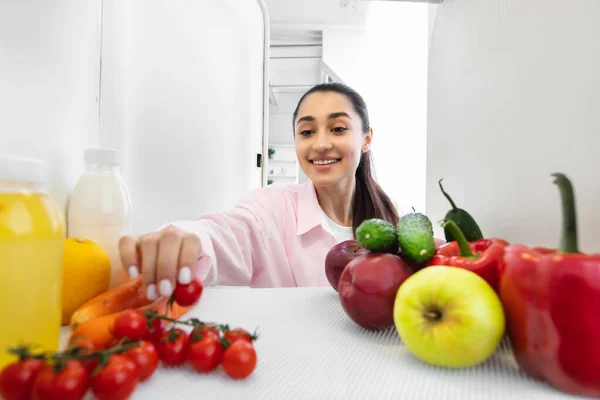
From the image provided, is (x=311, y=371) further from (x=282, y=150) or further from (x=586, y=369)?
(x=282, y=150)

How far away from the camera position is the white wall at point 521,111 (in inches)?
19.5

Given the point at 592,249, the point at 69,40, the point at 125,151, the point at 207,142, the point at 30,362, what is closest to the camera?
the point at 30,362

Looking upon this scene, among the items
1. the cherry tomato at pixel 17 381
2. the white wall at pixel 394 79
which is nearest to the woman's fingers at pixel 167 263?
the cherry tomato at pixel 17 381

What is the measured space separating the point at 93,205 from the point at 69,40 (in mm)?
320

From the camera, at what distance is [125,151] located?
0.91m

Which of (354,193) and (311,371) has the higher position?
(354,193)

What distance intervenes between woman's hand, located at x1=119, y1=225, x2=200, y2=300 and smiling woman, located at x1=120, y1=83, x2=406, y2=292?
29cm

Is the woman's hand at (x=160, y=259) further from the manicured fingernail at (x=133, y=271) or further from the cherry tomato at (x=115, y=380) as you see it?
the cherry tomato at (x=115, y=380)

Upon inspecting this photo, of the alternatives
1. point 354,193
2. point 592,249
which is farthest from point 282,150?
point 592,249

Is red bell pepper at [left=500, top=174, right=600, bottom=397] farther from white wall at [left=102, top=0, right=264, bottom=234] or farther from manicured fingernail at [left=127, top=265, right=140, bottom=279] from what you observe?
white wall at [left=102, top=0, right=264, bottom=234]

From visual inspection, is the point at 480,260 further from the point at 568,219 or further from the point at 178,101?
the point at 178,101

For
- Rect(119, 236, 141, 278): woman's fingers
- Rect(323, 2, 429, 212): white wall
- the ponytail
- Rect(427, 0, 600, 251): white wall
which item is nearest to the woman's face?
the ponytail

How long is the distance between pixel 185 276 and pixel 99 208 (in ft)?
0.82

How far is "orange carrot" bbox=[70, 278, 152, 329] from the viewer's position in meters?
0.47
